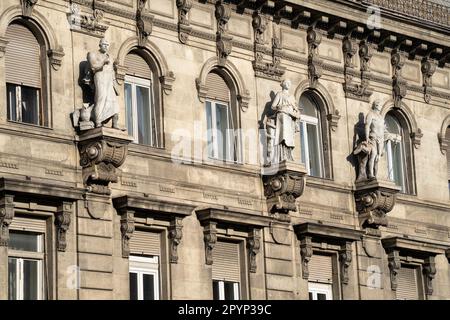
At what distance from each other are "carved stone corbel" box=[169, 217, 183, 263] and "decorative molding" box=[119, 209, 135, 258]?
4.24ft

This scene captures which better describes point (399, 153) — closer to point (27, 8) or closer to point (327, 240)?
point (327, 240)

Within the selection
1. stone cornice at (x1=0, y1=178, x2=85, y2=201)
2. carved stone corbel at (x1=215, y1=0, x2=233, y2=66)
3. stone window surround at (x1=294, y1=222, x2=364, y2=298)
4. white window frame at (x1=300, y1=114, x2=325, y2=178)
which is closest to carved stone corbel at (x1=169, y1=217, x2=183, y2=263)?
stone cornice at (x1=0, y1=178, x2=85, y2=201)

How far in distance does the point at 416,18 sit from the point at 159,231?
11730 millimetres

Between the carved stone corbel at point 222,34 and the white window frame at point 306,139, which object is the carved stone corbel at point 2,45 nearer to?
the carved stone corbel at point 222,34

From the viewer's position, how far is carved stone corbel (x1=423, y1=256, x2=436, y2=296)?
4669 centimetres

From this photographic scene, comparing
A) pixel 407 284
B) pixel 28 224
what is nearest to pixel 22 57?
pixel 28 224

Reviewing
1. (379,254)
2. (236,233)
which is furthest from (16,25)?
(379,254)

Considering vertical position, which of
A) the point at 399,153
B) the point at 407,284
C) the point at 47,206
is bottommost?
the point at 407,284

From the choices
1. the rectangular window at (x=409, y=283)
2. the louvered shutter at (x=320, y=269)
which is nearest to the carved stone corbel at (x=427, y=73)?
the rectangular window at (x=409, y=283)

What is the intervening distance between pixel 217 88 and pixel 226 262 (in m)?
4.53

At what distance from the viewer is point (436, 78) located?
49344 mm

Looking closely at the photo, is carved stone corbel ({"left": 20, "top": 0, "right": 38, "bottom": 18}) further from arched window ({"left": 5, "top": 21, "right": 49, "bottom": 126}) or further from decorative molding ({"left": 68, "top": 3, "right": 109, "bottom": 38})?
decorative molding ({"left": 68, "top": 3, "right": 109, "bottom": 38})

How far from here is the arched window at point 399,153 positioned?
47344 millimetres

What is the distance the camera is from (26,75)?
38.8 m
